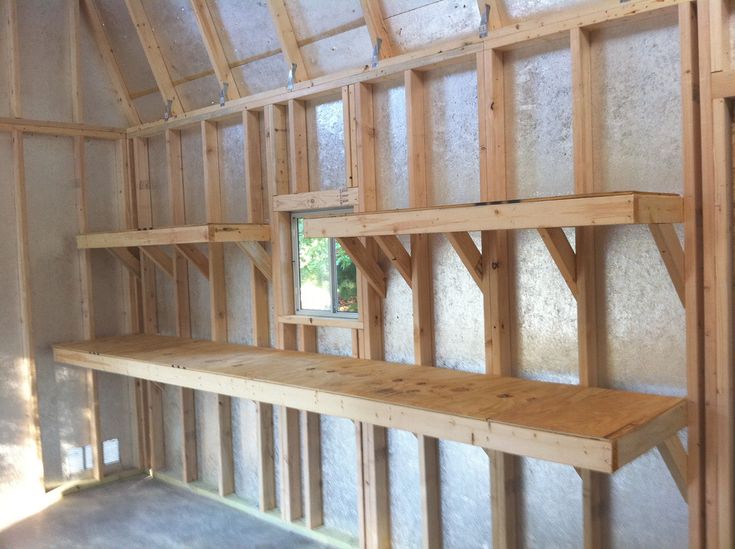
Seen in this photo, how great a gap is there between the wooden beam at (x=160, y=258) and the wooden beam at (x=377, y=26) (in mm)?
2268

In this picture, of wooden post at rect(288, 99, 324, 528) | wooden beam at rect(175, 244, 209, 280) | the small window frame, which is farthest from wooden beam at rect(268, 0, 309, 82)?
wooden beam at rect(175, 244, 209, 280)

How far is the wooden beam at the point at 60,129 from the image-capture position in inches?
197

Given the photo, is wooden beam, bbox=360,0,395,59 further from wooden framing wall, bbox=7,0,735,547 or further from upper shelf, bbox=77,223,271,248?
upper shelf, bbox=77,223,271,248

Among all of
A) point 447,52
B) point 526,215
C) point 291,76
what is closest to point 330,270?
point 291,76

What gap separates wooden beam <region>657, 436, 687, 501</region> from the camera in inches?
108

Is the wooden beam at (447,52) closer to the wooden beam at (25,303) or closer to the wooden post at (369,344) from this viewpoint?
the wooden post at (369,344)

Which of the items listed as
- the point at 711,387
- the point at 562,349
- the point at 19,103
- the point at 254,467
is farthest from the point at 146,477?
the point at 711,387

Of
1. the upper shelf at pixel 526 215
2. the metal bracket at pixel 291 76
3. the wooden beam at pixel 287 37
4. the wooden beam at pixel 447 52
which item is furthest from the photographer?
the metal bracket at pixel 291 76

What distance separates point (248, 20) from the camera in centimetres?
439

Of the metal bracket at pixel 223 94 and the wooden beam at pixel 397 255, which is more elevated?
the metal bracket at pixel 223 94

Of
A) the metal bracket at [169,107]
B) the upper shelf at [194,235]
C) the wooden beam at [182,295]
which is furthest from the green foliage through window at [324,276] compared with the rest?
the metal bracket at [169,107]

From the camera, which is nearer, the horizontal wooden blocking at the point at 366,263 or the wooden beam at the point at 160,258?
the horizontal wooden blocking at the point at 366,263

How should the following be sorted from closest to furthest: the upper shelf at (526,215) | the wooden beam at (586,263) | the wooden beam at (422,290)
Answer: the upper shelf at (526,215) → the wooden beam at (586,263) → the wooden beam at (422,290)

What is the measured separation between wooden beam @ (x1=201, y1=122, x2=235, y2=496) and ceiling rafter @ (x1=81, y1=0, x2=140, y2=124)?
41.7 inches
